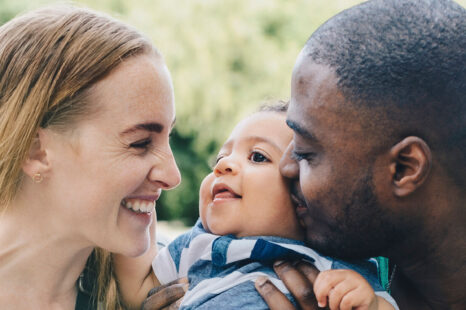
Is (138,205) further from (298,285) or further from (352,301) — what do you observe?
(352,301)

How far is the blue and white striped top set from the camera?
181 cm

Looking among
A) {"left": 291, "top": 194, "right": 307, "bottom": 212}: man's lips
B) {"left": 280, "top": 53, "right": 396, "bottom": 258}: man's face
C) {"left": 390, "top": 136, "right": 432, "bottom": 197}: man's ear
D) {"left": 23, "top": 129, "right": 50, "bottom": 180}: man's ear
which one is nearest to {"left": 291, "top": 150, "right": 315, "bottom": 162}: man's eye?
{"left": 280, "top": 53, "right": 396, "bottom": 258}: man's face

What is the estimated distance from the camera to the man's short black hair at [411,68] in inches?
63.9

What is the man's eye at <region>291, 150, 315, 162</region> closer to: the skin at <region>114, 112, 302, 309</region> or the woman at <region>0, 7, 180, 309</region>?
the skin at <region>114, 112, 302, 309</region>

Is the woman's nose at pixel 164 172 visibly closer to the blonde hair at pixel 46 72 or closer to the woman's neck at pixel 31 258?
the blonde hair at pixel 46 72

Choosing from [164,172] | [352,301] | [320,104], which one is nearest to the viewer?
[352,301]

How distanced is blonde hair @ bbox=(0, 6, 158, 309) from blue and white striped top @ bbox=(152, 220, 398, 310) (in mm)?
706

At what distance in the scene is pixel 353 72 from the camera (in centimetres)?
169

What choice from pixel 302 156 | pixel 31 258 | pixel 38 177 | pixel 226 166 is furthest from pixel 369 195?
pixel 31 258

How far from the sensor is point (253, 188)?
207 centimetres

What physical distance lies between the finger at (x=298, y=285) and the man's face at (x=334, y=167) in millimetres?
130

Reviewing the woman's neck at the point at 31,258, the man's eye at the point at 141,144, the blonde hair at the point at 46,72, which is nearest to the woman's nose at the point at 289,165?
the man's eye at the point at 141,144

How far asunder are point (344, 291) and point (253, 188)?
57 cm

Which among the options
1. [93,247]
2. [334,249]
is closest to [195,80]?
[93,247]
